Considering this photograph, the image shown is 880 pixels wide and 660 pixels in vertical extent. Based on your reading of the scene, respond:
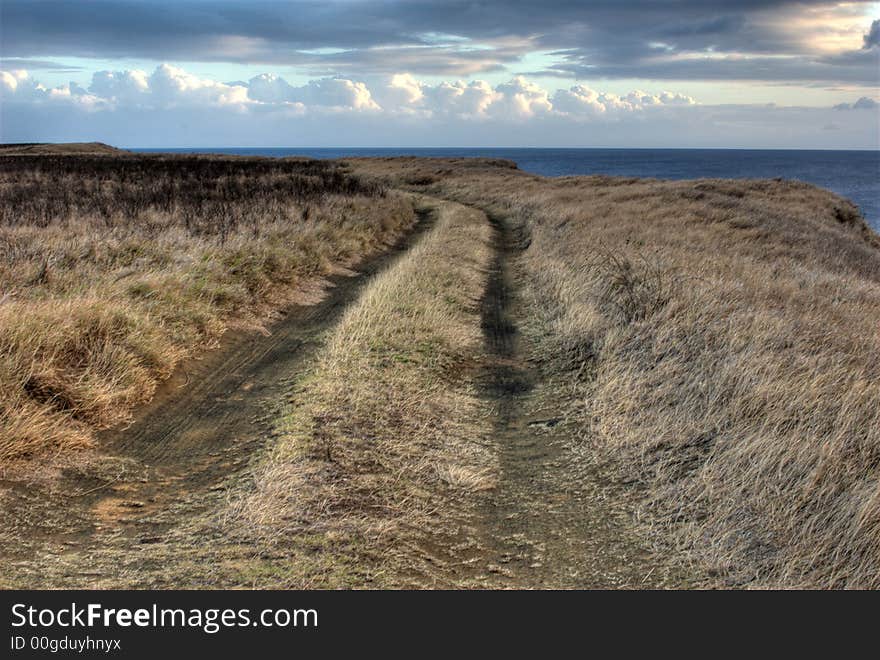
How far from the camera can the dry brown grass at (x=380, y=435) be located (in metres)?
4.88

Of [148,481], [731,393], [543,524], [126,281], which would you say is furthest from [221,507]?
[126,281]

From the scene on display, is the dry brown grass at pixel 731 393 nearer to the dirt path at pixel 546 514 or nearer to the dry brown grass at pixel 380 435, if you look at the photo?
the dirt path at pixel 546 514

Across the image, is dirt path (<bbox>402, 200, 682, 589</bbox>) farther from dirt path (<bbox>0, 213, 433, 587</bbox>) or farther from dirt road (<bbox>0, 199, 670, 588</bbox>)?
dirt path (<bbox>0, 213, 433, 587</bbox>)

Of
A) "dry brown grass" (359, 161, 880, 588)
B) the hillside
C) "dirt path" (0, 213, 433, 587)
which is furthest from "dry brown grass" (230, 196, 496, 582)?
"dry brown grass" (359, 161, 880, 588)

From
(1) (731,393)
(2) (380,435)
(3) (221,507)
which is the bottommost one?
(3) (221,507)

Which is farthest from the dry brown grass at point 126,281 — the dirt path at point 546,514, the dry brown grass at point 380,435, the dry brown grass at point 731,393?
the dry brown grass at point 731,393

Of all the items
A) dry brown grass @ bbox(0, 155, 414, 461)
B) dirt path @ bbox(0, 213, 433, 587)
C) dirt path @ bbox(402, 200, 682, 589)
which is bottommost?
dirt path @ bbox(402, 200, 682, 589)

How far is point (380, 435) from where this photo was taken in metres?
6.38

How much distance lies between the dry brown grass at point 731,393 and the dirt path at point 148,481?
11.8 ft

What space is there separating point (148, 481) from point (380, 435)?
2.11 m

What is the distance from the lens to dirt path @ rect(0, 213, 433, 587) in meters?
4.32

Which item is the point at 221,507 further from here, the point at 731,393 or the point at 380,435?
the point at 731,393

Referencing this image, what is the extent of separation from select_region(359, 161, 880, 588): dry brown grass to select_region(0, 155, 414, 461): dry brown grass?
494 centimetres
